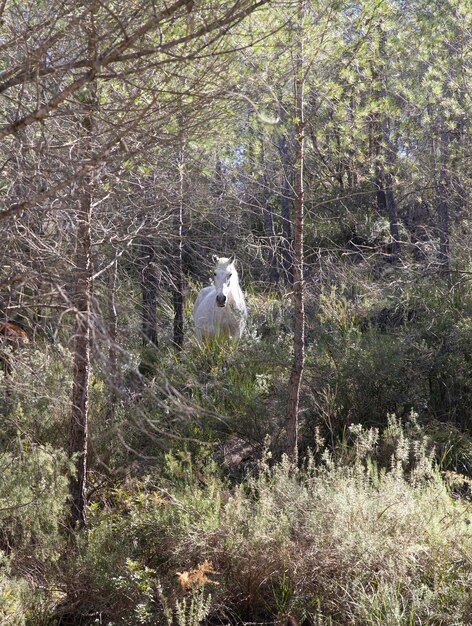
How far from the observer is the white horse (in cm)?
1065

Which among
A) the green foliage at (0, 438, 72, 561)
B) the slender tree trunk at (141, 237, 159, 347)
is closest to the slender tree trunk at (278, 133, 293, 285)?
the slender tree trunk at (141, 237, 159, 347)

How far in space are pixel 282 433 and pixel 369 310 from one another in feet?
12.6

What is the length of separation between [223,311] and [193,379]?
16.5 ft

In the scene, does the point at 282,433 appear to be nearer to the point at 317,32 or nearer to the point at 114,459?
the point at 114,459

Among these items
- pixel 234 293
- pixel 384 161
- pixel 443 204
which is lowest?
pixel 234 293

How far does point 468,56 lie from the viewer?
31.0 ft

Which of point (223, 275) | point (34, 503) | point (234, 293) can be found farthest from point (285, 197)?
point (234, 293)

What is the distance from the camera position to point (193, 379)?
576 cm

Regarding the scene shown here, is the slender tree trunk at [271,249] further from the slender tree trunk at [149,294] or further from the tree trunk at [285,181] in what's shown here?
the slender tree trunk at [149,294]

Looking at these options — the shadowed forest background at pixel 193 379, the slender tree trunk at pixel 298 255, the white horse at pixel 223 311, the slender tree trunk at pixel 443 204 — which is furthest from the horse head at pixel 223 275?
the slender tree trunk at pixel 298 255

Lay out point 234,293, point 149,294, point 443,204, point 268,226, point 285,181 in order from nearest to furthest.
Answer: point 149,294
point 285,181
point 234,293
point 443,204
point 268,226

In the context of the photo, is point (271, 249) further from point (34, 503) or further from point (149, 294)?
point (34, 503)

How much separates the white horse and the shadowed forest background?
1207mm

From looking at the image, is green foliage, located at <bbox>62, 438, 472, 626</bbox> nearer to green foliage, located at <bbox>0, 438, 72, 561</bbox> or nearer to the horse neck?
green foliage, located at <bbox>0, 438, 72, 561</bbox>
